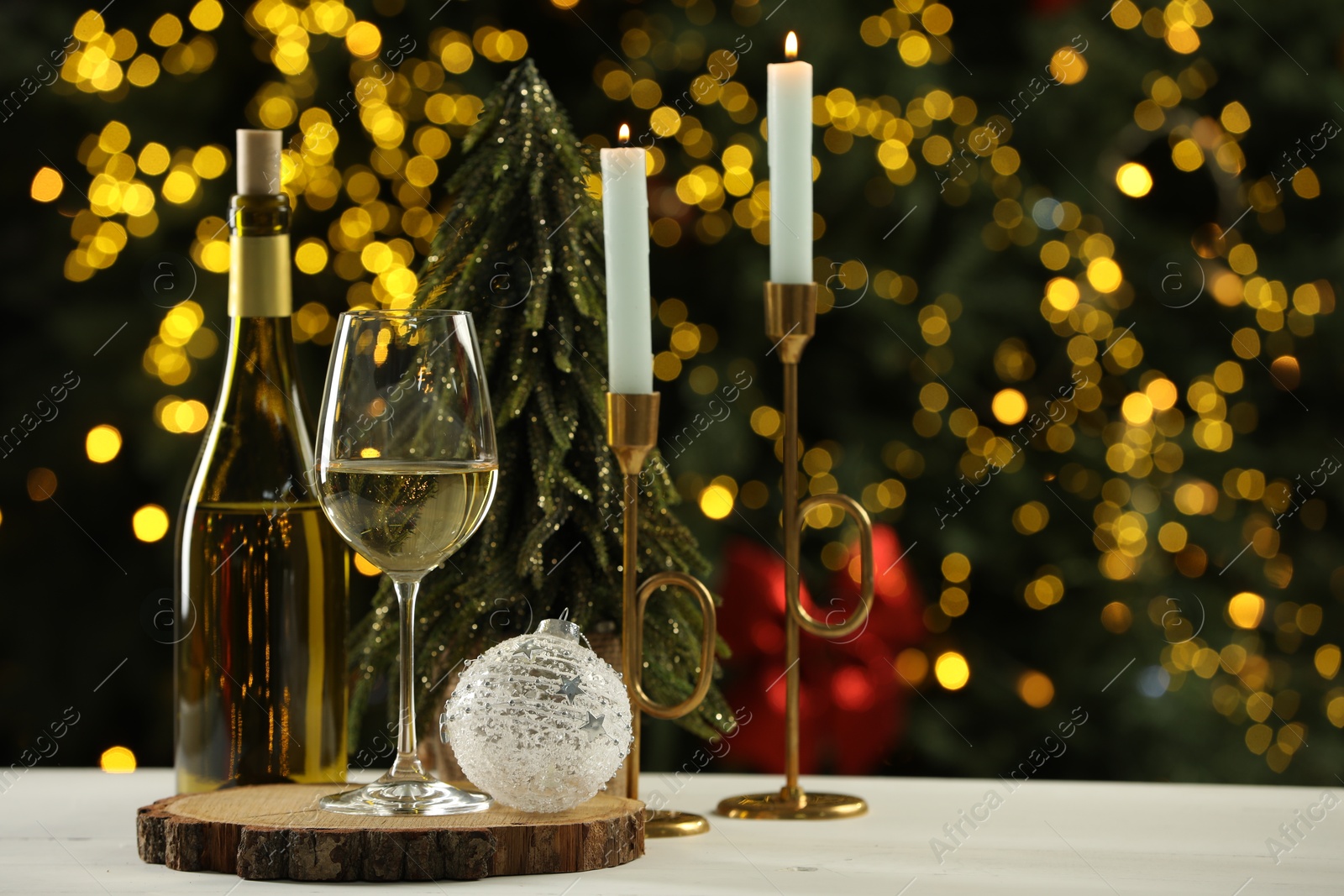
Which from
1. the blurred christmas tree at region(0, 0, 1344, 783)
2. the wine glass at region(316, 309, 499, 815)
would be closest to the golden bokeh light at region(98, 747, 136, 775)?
the blurred christmas tree at region(0, 0, 1344, 783)

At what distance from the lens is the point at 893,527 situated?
1.54 meters

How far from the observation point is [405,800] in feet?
2.35

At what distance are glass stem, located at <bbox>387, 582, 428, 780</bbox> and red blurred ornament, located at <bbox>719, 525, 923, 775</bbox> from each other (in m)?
0.76

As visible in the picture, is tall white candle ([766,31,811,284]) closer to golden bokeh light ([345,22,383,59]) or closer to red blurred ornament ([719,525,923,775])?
red blurred ornament ([719,525,923,775])

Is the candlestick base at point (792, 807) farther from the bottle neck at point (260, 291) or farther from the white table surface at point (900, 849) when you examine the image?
the bottle neck at point (260, 291)

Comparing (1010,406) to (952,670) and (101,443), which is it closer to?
(952,670)

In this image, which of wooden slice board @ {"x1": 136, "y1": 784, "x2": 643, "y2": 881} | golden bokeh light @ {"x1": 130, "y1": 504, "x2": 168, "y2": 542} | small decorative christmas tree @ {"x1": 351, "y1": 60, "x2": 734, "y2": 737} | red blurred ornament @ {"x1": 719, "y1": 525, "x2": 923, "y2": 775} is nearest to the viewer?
wooden slice board @ {"x1": 136, "y1": 784, "x2": 643, "y2": 881}

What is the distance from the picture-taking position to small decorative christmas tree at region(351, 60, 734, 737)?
2.86 feet

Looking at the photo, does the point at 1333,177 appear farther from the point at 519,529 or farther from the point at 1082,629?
the point at 519,529

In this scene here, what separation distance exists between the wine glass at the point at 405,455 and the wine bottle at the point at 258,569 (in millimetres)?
113

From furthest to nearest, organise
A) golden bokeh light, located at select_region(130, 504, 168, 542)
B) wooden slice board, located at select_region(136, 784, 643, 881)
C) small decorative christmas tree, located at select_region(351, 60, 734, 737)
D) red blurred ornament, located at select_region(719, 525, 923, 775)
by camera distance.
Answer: golden bokeh light, located at select_region(130, 504, 168, 542) < red blurred ornament, located at select_region(719, 525, 923, 775) < small decorative christmas tree, located at select_region(351, 60, 734, 737) < wooden slice board, located at select_region(136, 784, 643, 881)

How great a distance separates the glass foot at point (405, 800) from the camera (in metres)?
0.71

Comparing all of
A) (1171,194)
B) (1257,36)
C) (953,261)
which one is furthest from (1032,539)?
(1257,36)

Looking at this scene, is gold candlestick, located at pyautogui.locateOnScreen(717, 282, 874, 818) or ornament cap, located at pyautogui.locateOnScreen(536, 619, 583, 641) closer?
ornament cap, located at pyautogui.locateOnScreen(536, 619, 583, 641)
